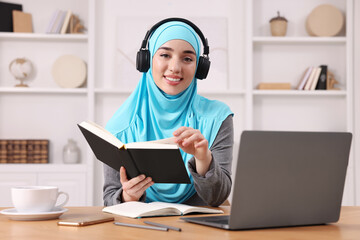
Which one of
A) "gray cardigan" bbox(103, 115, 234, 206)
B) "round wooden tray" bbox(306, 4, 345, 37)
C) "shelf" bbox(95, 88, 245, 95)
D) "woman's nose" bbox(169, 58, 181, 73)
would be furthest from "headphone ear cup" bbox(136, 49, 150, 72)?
"round wooden tray" bbox(306, 4, 345, 37)

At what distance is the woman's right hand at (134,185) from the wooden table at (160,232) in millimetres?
288

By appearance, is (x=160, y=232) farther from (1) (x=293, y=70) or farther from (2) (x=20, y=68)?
(1) (x=293, y=70)

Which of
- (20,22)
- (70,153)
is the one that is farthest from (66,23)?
(70,153)

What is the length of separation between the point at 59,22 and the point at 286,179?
3.15 meters

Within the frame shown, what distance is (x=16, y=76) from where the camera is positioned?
145 inches

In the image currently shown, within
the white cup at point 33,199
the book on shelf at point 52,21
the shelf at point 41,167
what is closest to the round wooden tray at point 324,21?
the book on shelf at point 52,21

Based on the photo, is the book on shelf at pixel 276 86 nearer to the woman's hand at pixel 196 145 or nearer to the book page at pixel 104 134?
the woman's hand at pixel 196 145

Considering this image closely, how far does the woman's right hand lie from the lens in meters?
1.36

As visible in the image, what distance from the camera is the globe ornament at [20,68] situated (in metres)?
3.67

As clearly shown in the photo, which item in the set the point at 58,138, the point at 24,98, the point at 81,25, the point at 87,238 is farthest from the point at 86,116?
the point at 87,238

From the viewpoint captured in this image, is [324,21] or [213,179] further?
[324,21]

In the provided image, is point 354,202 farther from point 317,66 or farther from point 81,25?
point 81,25

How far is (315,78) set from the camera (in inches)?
148

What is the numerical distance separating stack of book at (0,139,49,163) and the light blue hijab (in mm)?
1877
